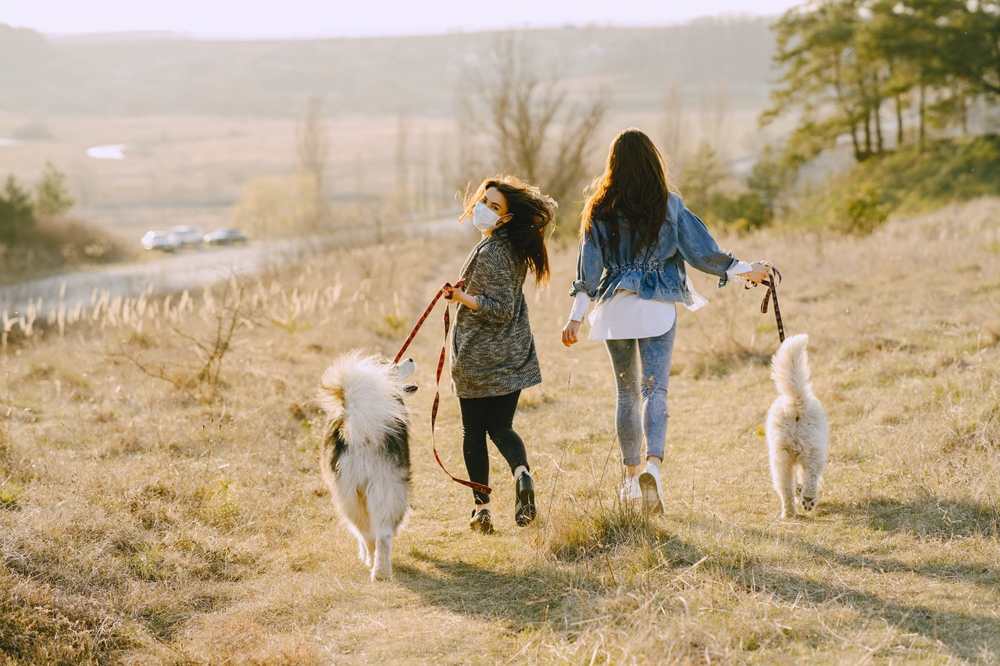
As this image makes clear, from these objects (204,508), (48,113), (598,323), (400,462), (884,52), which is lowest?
(204,508)

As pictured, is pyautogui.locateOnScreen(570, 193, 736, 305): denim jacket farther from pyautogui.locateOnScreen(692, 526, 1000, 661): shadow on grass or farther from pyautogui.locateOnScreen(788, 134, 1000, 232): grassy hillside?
pyautogui.locateOnScreen(788, 134, 1000, 232): grassy hillside

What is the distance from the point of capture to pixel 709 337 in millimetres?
9734

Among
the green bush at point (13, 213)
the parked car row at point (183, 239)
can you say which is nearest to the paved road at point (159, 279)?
the green bush at point (13, 213)

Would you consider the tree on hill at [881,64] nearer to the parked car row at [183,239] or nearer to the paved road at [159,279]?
the paved road at [159,279]

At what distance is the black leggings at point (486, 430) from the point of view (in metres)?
5.30

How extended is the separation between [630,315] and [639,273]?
252 millimetres

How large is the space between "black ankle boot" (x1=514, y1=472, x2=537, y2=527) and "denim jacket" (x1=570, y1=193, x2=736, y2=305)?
1.14 metres

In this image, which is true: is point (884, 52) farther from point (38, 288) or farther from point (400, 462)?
point (400, 462)

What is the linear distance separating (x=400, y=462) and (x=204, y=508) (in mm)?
1717

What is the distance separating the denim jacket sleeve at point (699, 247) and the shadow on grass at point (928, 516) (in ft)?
5.32

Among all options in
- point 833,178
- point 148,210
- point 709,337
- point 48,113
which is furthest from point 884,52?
point 48,113

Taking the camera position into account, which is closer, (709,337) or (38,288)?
(709,337)

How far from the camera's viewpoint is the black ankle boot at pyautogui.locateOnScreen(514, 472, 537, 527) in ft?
17.1

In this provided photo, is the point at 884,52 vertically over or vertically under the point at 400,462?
over
